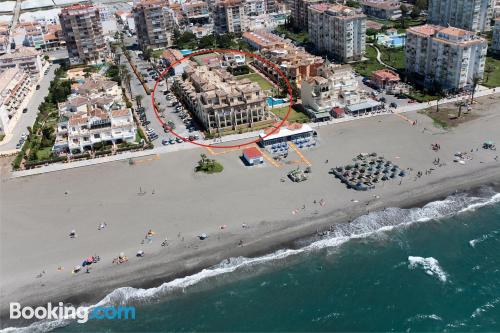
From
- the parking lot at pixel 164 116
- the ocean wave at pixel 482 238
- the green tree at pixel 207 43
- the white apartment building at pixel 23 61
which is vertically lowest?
the ocean wave at pixel 482 238

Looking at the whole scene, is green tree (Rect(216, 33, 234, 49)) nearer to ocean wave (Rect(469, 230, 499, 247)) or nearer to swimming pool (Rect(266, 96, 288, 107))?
swimming pool (Rect(266, 96, 288, 107))

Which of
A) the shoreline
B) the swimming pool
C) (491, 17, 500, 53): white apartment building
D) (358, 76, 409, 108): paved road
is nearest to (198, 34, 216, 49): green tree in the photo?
the swimming pool

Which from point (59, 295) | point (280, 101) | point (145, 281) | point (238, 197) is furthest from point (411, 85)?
point (59, 295)

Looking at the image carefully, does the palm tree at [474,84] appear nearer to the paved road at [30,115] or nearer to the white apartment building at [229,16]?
the white apartment building at [229,16]

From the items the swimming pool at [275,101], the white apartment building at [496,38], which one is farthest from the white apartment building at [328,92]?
the white apartment building at [496,38]

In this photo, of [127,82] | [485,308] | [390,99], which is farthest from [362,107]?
[127,82]

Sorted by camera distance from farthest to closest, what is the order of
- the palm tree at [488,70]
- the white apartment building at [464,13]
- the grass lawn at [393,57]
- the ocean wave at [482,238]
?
the white apartment building at [464,13], the grass lawn at [393,57], the palm tree at [488,70], the ocean wave at [482,238]

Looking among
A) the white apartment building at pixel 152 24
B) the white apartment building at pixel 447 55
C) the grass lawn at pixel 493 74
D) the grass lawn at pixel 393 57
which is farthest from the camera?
the white apartment building at pixel 152 24
